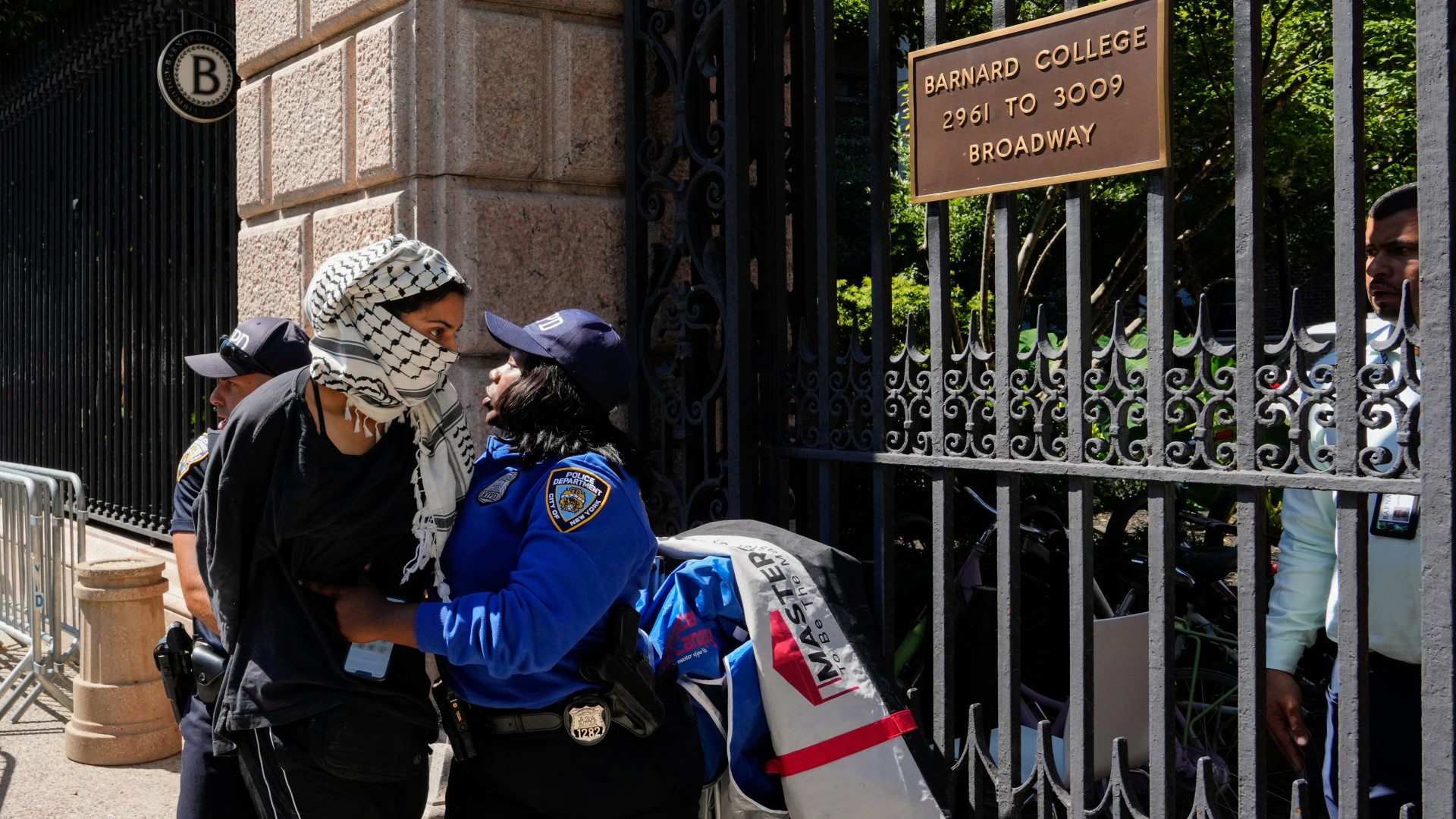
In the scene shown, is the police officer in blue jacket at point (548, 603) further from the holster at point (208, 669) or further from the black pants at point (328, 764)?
the holster at point (208, 669)

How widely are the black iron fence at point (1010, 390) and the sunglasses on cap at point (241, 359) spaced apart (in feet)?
3.56

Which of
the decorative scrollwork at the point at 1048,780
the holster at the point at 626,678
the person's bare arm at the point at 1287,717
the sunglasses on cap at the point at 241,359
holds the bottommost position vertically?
the decorative scrollwork at the point at 1048,780

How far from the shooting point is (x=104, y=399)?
8.88 metres

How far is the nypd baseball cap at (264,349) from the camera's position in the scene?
3.45m

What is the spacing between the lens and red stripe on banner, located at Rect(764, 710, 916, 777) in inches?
108

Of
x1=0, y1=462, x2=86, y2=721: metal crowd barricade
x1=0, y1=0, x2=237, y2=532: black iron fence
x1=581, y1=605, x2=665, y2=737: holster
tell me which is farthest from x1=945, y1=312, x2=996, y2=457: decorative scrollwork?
x1=0, y1=0, x2=237, y2=532: black iron fence

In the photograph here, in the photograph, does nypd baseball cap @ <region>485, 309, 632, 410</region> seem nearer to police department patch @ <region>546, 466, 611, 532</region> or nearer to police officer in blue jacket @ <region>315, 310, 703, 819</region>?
police officer in blue jacket @ <region>315, 310, 703, 819</region>

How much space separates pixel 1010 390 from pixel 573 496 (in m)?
1.31

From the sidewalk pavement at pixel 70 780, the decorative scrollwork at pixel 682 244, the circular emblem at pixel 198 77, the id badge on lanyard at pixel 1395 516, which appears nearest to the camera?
the id badge on lanyard at pixel 1395 516

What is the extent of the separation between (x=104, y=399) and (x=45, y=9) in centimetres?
275

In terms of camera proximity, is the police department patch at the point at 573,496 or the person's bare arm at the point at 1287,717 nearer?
the police department patch at the point at 573,496

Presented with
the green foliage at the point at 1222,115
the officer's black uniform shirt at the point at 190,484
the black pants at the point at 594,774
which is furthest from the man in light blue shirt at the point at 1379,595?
the green foliage at the point at 1222,115

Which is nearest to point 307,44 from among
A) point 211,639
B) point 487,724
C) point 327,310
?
point 211,639

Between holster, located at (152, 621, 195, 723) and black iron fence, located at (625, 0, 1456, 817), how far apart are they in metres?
1.22
